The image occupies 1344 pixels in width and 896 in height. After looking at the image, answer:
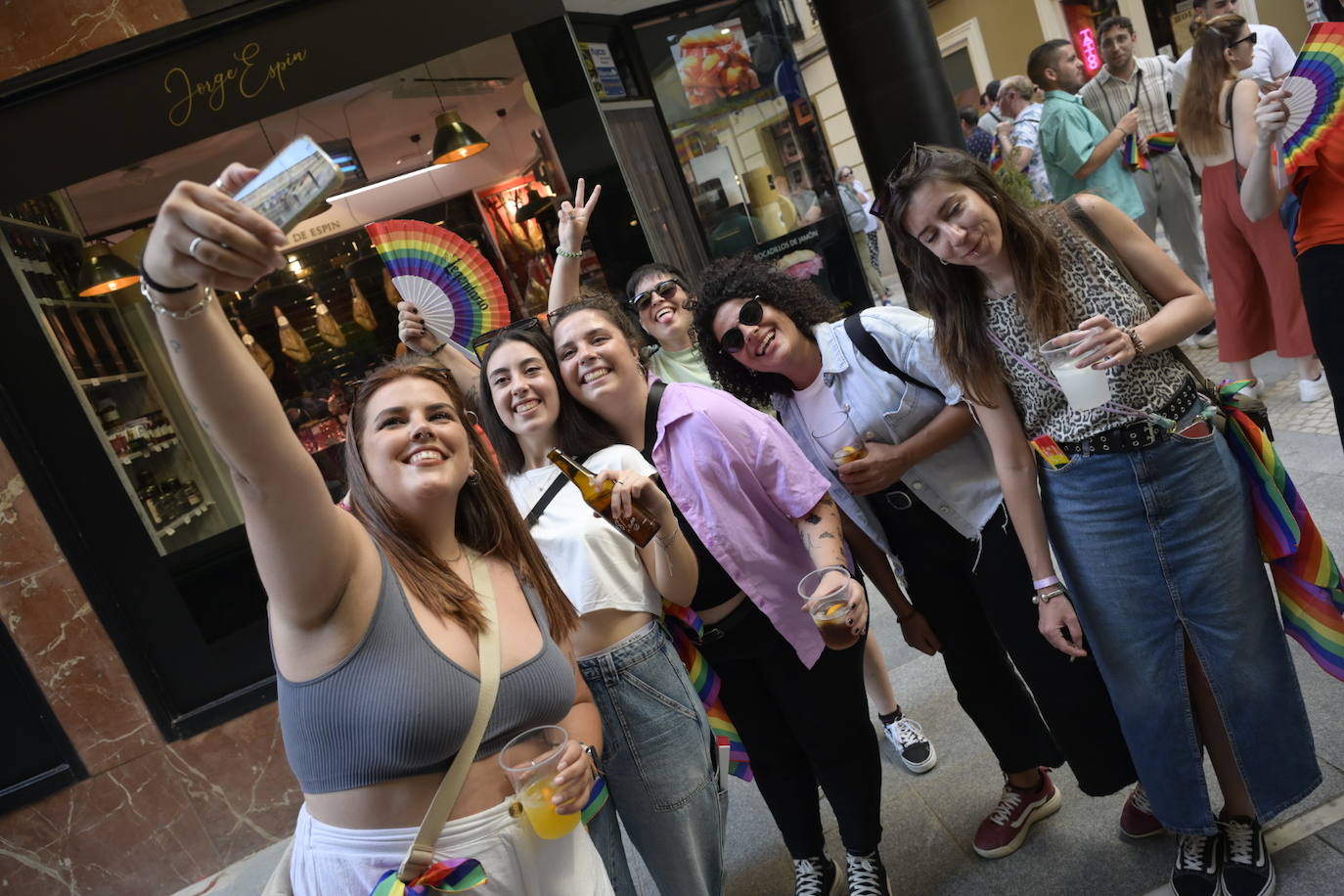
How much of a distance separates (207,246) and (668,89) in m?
4.97

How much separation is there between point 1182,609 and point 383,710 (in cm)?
173

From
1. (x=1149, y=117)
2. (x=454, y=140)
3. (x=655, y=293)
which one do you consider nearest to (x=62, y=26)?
(x=454, y=140)

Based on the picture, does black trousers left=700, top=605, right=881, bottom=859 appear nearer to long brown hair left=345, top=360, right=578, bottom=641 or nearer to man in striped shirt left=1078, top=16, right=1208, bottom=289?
long brown hair left=345, top=360, right=578, bottom=641

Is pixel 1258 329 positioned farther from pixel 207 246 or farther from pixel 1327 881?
pixel 207 246

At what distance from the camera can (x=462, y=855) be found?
5.55ft

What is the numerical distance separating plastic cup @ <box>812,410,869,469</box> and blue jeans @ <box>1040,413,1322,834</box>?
0.50 metres

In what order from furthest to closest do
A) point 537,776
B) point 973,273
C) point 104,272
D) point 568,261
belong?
point 104,272 < point 568,261 < point 973,273 < point 537,776

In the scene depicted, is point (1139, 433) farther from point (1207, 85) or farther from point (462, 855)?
point (1207, 85)

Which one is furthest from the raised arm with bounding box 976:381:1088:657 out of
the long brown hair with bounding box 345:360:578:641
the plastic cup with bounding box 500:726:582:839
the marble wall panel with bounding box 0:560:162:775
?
the marble wall panel with bounding box 0:560:162:775

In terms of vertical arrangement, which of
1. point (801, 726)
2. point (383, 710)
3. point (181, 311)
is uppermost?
point (181, 311)

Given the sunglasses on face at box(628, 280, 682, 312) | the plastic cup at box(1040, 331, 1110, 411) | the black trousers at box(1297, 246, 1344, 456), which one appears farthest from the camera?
the sunglasses on face at box(628, 280, 682, 312)

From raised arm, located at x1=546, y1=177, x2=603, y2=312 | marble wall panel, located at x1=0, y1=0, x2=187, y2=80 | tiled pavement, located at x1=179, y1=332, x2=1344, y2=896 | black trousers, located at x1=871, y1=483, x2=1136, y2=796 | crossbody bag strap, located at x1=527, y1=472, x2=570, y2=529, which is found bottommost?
tiled pavement, located at x1=179, y1=332, x2=1344, y2=896

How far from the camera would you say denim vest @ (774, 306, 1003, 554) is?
8.26 feet

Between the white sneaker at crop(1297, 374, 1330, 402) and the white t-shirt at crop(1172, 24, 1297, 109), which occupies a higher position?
the white t-shirt at crop(1172, 24, 1297, 109)
